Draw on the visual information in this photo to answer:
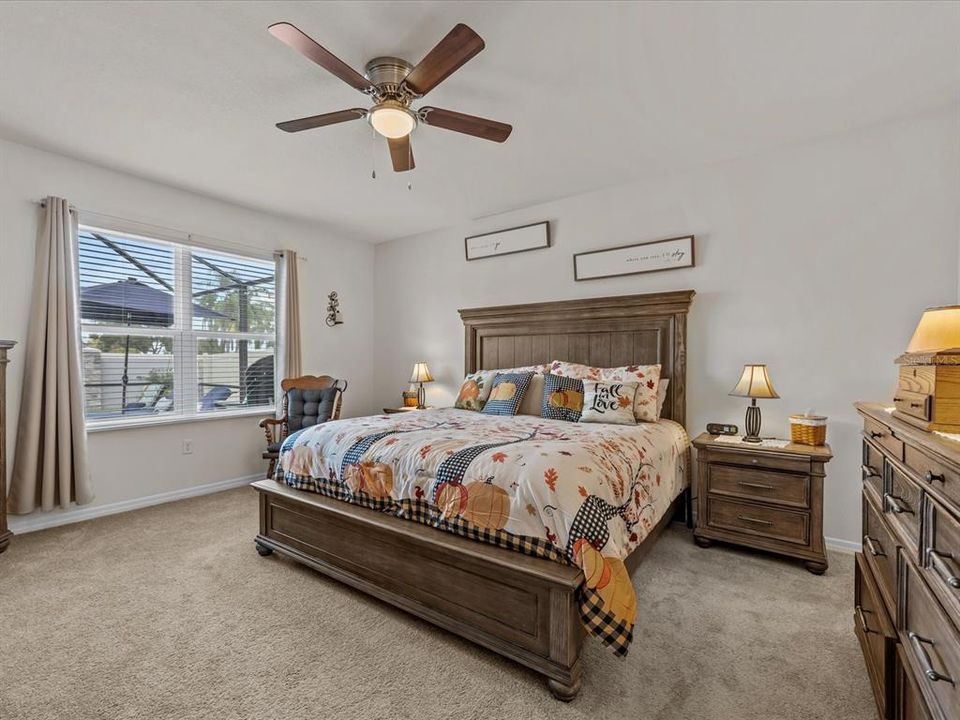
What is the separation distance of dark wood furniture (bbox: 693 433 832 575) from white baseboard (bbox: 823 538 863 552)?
48cm

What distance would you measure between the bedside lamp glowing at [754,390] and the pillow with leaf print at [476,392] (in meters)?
1.75

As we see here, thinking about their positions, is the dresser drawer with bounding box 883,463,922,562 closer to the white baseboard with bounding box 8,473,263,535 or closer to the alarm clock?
the alarm clock

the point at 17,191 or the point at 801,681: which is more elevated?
the point at 17,191

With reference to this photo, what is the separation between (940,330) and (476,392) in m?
2.66

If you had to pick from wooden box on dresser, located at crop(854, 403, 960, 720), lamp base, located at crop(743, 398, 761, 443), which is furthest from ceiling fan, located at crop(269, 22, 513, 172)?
lamp base, located at crop(743, 398, 761, 443)

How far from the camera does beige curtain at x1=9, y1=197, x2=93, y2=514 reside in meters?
3.03

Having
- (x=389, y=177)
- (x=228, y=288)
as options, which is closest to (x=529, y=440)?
(x=389, y=177)

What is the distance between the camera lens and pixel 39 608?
214 centimetres

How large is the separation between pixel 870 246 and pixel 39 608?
15.9ft

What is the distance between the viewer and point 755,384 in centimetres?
285

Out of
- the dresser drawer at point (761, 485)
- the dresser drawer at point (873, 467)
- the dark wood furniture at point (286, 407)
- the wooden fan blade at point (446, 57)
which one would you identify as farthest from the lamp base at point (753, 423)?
the dark wood furniture at point (286, 407)

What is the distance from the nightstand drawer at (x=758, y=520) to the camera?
255 centimetres

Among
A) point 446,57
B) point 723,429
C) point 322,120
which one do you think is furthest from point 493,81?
point 723,429

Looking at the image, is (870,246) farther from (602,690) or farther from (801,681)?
(602,690)
